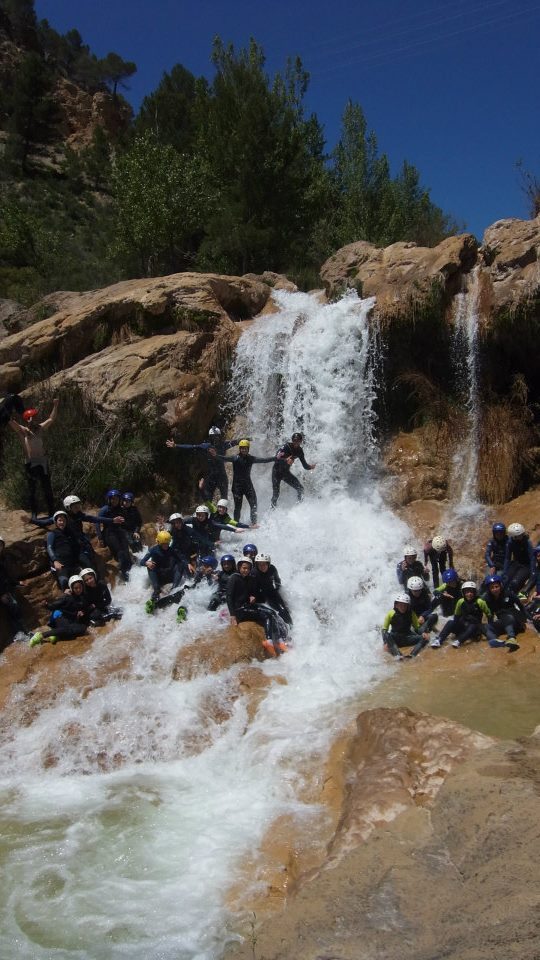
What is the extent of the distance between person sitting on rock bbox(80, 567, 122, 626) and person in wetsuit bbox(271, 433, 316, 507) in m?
3.87

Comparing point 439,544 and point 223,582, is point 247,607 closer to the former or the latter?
point 223,582

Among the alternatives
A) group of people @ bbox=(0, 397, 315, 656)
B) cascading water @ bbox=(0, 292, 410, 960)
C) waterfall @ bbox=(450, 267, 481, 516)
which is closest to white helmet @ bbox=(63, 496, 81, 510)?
group of people @ bbox=(0, 397, 315, 656)

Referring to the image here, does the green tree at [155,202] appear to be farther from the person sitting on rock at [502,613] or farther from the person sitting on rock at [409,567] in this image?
the person sitting on rock at [502,613]

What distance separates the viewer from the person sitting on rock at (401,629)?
8328mm

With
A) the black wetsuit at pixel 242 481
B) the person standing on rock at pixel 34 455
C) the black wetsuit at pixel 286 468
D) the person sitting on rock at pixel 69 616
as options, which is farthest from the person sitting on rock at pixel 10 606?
the black wetsuit at pixel 286 468

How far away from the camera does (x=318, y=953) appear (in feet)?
10.4

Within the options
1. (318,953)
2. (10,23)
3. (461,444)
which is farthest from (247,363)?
(10,23)

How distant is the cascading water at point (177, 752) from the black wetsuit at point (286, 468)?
1.25 feet

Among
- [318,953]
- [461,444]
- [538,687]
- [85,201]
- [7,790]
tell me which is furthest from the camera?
[85,201]

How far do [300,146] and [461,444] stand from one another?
16.1 metres

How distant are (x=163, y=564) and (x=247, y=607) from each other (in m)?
1.63

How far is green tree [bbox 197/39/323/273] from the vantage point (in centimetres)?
2256

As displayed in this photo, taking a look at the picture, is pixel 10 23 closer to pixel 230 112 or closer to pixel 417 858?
pixel 230 112

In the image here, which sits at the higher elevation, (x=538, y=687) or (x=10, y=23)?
(x=10, y=23)
